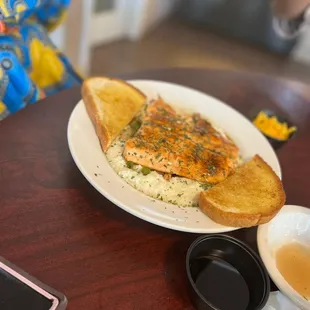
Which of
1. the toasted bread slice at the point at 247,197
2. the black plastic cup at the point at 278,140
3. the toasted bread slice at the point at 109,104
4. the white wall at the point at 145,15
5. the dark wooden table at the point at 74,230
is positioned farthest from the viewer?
the white wall at the point at 145,15

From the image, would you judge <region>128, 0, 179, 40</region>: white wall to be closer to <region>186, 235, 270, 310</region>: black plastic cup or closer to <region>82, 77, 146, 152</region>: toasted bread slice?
<region>82, 77, 146, 152</region>: toasted bread slice

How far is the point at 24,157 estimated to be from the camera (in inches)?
38.3

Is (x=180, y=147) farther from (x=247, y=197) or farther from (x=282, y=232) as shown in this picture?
(x=282, y=232)

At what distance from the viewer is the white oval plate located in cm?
85

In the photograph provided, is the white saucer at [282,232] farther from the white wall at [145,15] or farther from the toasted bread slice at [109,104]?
the white wall at [145,15]

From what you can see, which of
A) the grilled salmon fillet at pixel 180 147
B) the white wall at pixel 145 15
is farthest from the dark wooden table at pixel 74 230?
the white wall at pixel 145 15

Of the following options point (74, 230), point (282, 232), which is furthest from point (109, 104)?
point (282, 232)

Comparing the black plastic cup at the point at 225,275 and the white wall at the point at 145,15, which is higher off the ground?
the black plastic cup at the point at 225,275

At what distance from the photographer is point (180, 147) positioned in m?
0.99

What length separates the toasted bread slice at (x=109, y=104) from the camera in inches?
40.2

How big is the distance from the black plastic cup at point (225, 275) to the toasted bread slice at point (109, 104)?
34 centimetres

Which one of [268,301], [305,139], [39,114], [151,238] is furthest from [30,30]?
[268,301]

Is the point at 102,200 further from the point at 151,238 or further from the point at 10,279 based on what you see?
the point at 10,279

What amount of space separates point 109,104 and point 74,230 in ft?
1.36
